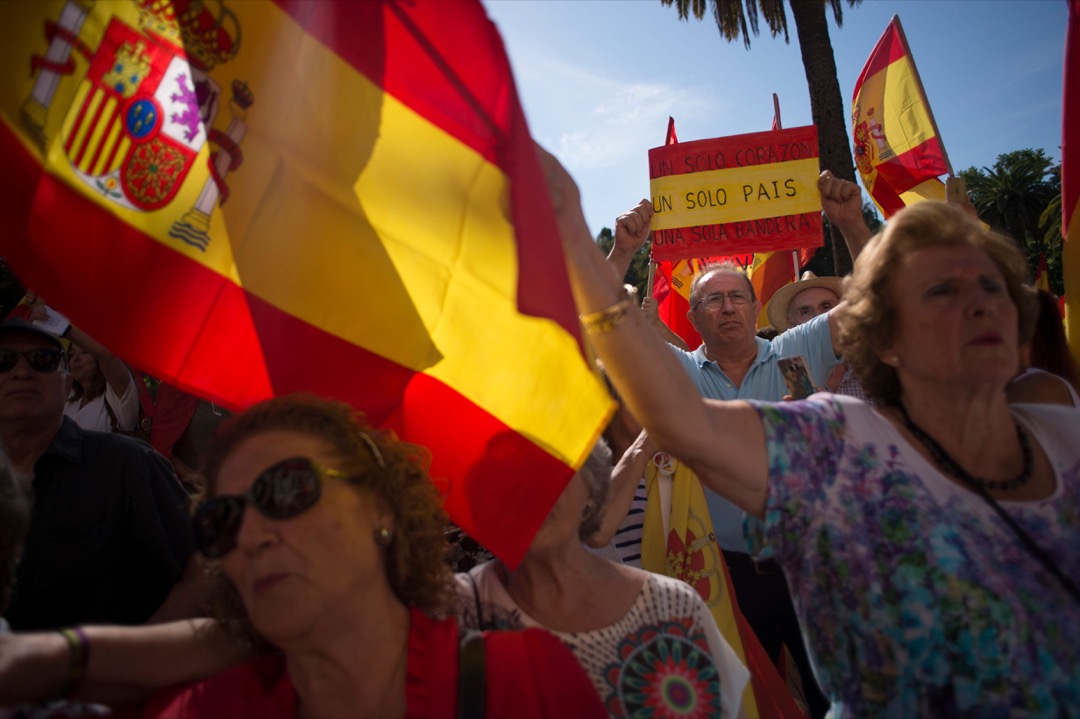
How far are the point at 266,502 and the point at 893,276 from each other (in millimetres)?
1513

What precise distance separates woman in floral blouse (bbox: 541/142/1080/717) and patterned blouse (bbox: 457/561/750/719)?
0.29m

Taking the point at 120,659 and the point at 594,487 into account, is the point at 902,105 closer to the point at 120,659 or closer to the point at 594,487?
the point at 594,487

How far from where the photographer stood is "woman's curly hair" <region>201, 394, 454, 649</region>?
1730 mm

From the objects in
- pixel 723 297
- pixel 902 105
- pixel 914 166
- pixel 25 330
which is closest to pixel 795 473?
pixel 723 297

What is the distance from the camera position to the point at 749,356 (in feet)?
12.9

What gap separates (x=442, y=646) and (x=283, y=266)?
0.99 meters

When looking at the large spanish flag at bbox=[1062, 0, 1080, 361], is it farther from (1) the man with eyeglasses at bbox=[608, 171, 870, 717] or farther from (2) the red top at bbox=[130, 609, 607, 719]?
(2) the red top at bbox=[130, 609, 607, 719]

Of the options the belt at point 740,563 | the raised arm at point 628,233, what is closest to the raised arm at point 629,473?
the belt at point 740,563

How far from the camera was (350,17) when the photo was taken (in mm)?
1983

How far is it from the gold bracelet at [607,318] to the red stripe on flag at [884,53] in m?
5.88

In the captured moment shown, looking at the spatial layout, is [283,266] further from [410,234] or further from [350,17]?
[350,17]

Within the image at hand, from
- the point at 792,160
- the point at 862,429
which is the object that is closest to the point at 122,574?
the point at 862,429

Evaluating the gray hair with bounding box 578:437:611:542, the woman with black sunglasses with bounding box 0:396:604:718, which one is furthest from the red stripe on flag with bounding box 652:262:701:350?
the woman with black sunglasses with bounding box 0:396:604:718

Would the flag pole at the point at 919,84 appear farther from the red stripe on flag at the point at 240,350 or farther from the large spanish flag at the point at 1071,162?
the red stripe on flag at the point at 240,350
